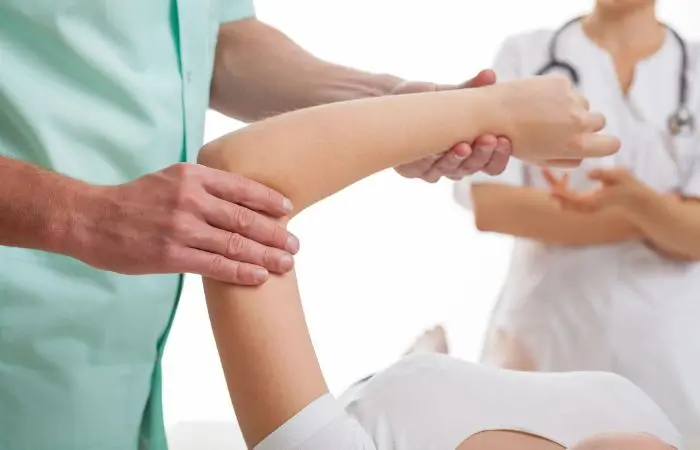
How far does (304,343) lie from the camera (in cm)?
72

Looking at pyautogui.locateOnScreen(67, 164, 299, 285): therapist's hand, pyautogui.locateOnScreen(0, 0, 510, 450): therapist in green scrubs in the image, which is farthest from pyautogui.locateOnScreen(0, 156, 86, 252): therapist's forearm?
pyautogui.locateOnScreen(0, 0, 510, 450): therapist in green scrubs

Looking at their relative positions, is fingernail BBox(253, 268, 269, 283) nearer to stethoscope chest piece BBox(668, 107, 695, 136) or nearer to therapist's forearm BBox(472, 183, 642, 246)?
therapist's forearm BBox(472, 183, 642, 246)

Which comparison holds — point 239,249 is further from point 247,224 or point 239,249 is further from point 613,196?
point 613,196

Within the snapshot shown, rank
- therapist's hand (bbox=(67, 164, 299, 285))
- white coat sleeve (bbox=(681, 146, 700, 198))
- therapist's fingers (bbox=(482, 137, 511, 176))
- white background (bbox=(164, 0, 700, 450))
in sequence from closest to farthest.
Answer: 1. therapist's hand (bbox=(67, 164, 299, 285))
2. therapist's fingers (bbox=(482, 137, 511, 176))
3. white coat sleeve (bbox=(681, 146, 700, 198))
4. white background (bbox=(164, 0, 700, 450))

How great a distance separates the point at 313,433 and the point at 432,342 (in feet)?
2.15

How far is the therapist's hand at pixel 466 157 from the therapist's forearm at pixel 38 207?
1.41 ft

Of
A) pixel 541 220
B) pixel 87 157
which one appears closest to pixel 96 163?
pixel 87 157

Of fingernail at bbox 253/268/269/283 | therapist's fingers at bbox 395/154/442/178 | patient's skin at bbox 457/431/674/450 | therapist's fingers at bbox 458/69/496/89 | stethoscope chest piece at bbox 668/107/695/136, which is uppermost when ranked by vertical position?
stethoscope chest piece at bbox 668/107/695/136

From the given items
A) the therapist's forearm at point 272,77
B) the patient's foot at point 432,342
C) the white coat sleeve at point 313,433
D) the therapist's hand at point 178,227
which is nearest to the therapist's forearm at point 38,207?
the therapist's hand at point 178,227

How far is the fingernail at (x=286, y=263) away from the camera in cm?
73

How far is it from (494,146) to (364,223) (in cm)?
106

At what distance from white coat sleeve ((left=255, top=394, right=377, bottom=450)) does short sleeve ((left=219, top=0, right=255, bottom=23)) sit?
0.63 meters

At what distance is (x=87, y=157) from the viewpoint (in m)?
0.91

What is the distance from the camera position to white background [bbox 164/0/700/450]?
6.44 feet
